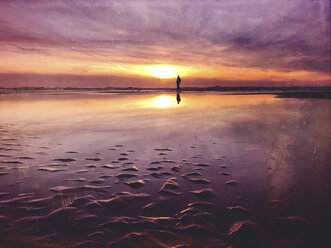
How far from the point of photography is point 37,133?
934cm

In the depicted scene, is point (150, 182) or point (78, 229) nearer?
point (78, 229)

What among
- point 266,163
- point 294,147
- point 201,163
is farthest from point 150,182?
point 294,147

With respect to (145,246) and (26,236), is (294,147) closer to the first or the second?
(145,246)

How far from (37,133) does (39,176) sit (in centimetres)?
501

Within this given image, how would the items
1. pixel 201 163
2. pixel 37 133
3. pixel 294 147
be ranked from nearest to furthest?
pixel 201 163 → pixel 294 147 → pixel 37 133

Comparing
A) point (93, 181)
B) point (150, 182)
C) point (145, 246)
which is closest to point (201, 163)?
point (150, 182)

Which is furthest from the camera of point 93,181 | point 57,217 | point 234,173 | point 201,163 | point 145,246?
point 201,163

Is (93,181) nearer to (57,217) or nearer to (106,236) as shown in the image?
(57,217)

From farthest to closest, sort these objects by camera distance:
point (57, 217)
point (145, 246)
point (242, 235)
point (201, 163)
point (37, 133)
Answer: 1. point (37, 133)
2. point (201, 163)
3. point (57, 217)
4. point (242, 235)
5. point (145, 246)

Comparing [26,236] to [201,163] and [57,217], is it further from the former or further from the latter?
[201,163]

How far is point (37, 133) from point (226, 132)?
7.82m

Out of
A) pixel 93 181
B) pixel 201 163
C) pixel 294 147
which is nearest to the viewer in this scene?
pixel 93 181

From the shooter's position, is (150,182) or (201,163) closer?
(150,182)

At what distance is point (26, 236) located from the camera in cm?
309
